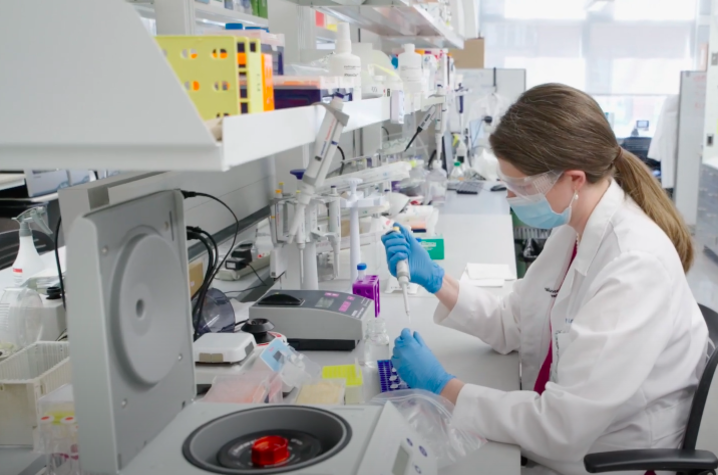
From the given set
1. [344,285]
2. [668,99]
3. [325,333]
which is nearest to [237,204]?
[344,285]

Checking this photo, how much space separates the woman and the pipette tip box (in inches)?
1.7

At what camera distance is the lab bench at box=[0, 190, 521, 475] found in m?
1.27

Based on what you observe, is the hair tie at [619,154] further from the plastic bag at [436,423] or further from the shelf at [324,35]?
the shelf at [324,35]

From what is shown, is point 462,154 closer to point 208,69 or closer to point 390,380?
point 390,380

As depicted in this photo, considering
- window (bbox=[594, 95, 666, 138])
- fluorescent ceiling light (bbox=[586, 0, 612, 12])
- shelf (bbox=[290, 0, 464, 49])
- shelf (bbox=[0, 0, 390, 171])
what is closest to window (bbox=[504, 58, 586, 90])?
window (bbox=[594, 95, 666, 138])

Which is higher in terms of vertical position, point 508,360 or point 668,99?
point 668,99

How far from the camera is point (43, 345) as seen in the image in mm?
1363

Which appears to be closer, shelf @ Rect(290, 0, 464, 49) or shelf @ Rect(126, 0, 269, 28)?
shelf @ Rect(126, 0, 269, 28)

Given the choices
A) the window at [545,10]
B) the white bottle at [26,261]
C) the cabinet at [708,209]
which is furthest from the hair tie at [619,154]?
the window at [545,10]

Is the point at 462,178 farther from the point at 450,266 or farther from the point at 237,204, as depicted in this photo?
the point at 237,204

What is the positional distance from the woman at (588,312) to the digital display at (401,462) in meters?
0.51

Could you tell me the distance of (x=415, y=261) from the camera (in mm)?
1976

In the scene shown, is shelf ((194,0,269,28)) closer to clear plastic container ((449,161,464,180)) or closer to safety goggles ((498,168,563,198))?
safety goggles ((498,168,563,198))

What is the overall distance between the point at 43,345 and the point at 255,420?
616 mm
